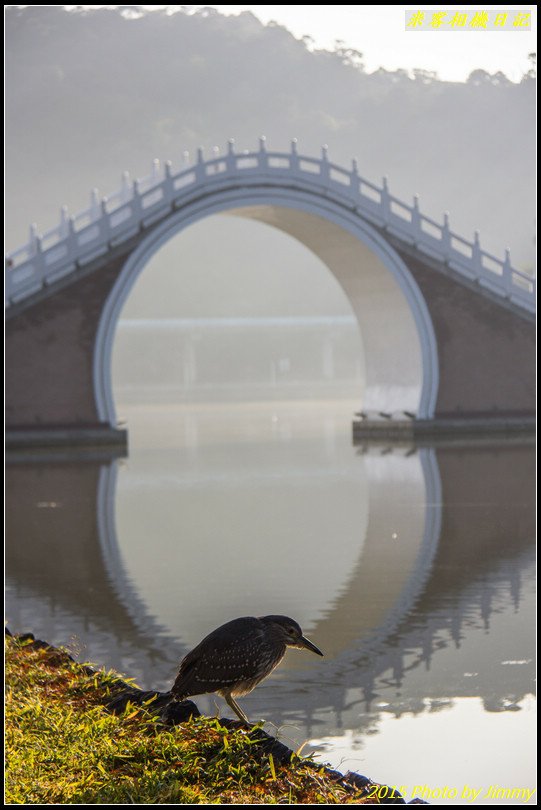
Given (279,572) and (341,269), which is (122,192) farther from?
(279,572)

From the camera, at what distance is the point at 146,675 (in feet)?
26.3

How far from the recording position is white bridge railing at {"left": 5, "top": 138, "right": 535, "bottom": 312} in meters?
28.7

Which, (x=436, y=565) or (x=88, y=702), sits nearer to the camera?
(x=88, y=702)

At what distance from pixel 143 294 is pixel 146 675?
116 metres

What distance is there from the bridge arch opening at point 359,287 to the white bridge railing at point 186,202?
1.08 feet

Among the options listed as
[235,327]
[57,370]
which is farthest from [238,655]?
[235,327]

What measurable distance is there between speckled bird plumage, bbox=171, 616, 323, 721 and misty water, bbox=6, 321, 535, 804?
0.76 meters

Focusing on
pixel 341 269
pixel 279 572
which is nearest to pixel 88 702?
pixel 279 572

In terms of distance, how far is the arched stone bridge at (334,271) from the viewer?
93.6 ft

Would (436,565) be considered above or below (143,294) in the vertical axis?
below

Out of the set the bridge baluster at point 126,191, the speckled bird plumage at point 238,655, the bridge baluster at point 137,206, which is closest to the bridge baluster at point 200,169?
the bridge baluster at point 137,206

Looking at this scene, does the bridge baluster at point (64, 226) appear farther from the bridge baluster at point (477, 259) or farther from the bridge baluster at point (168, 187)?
the bridge baluster at point (477, 259)

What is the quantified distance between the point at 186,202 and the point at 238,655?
83.0ft

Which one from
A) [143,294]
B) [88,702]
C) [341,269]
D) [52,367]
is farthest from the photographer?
[143,294]
